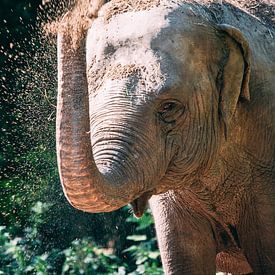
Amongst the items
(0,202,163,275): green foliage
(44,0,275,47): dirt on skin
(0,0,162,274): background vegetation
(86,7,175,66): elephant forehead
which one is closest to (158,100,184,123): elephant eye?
(86,7,175,66): elephant forehead

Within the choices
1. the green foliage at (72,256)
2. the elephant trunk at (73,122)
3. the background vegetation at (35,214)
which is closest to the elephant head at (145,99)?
the elephant trunk at (73,122)

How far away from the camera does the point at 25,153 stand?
385 inches

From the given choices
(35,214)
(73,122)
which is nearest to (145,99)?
(73,122)

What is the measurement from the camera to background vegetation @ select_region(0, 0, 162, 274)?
31.1 feet

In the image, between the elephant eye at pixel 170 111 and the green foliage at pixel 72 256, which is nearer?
the elephant eye at pixel 170 111

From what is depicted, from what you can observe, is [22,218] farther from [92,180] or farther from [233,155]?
[92,180]

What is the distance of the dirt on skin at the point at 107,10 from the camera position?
18.1ft

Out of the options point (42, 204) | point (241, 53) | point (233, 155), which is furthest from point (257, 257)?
point (42, 204)

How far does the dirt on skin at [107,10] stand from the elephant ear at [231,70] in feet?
0.89

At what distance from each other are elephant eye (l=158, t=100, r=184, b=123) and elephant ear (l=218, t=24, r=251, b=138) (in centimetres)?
29

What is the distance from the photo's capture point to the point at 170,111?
20.5 ft

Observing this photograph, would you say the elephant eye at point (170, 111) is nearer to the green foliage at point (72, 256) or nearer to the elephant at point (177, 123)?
A: the elephant at point (177, 123)

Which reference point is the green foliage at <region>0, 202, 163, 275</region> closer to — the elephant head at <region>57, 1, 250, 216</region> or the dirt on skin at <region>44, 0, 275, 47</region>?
the dirt on skin at <region>44, 0, 275, 47</region>

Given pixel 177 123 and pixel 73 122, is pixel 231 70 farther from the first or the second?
pixel 73 122
